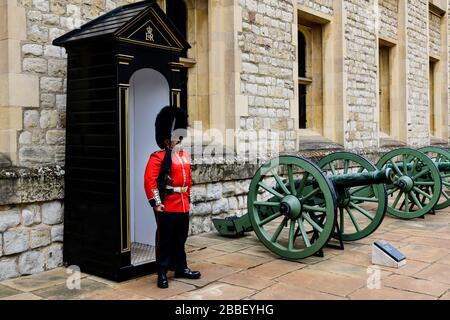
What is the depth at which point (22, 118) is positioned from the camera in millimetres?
4426

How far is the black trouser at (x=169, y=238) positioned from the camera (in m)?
4.09

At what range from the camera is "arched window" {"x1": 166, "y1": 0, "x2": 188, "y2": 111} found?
6.45 m

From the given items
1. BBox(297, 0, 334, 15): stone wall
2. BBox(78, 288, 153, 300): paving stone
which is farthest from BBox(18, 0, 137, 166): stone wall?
BBox(297, 0, 334, 15): stone wall

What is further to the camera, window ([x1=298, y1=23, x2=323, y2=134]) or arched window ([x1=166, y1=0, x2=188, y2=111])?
window ([x1=298, y1=23, x2=323, y2=134])

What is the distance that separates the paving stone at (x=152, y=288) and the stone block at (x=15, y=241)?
0.97m

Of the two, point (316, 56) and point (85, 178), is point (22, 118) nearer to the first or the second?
point (85, 178)

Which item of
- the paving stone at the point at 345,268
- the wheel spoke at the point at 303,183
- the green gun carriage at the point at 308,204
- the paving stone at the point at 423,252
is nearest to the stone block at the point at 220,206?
the green gun carriage at the point at 308,204

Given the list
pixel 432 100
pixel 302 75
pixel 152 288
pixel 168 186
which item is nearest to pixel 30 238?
pixel 152 288

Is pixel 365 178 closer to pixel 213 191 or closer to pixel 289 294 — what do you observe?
pixel 289 294

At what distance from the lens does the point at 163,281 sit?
398 centimetres

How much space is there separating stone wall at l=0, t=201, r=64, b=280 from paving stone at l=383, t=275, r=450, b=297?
2.87 m

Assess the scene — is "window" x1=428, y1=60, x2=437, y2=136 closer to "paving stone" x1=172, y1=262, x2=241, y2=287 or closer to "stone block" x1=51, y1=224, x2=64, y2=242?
"paving stone" x1=172, y1=262, x2=241, y2=287

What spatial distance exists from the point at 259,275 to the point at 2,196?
2.22m

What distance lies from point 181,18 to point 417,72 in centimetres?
802
